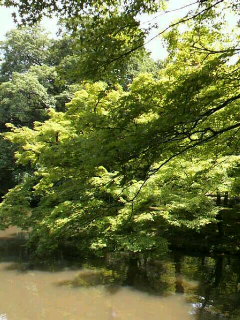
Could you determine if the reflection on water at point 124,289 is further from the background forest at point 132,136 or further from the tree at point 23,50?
the tree at point 23,50

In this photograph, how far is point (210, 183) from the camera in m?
7.62

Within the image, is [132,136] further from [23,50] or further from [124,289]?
[23,50]

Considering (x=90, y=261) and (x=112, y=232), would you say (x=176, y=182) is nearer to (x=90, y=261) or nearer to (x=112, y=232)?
(x=112, y=232)

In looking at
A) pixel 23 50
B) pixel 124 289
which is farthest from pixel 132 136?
pixel 23 50

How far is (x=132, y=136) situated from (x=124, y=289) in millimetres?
5335

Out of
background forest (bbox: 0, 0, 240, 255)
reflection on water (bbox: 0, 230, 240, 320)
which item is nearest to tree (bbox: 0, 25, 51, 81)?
background forest (bbox: 0, 0, 240, 255)

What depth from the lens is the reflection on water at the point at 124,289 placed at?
6.64 metres

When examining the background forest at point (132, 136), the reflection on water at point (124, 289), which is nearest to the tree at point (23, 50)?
the background forest at point (132, 136)

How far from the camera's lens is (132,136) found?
3.77 meters

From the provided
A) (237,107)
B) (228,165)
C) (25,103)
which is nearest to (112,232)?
(228,165)

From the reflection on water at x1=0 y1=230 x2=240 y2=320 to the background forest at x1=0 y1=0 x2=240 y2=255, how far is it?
2.88 feet

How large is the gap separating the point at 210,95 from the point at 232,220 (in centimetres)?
986

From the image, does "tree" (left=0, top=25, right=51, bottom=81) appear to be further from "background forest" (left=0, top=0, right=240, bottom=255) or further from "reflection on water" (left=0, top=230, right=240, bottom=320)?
"reflection on water" (left=0, top=230, right=240, bottom=320)

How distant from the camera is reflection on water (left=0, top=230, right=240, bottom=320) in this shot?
6.64 m
